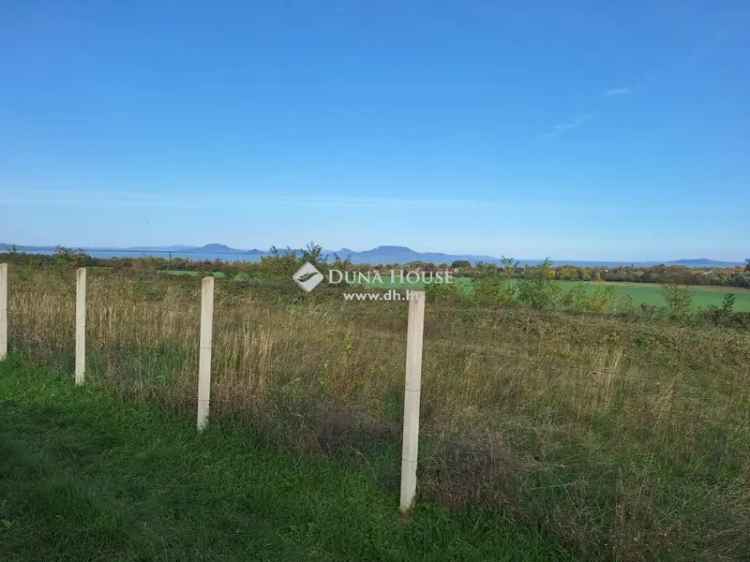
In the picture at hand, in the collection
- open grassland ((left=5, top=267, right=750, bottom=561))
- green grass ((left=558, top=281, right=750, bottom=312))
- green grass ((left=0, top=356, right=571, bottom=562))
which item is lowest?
green grass ((left=0, top=356, right=571, bottom=562))

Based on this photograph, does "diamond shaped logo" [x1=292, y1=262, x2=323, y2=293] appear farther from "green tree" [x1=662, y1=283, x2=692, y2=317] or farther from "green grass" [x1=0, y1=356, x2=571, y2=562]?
"green tree" [x1=662, y1=283, x2=692, y2=317]

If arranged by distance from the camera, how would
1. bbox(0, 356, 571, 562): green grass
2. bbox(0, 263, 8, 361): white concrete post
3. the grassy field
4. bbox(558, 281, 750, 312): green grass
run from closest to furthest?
bbox(0, 356, 571, 562): green grass, bbox(0, 263, 8, 361): white concrete post, the grassy field, bbox(558, 281, 750, 312): green grass

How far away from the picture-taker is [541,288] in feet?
44.2

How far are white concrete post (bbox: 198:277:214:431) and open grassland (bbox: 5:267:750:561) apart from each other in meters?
0.14

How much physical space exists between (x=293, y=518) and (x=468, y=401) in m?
2.31

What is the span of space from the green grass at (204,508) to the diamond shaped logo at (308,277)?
8.02 m

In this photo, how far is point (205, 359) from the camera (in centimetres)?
445

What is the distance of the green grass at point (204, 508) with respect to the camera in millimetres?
2625

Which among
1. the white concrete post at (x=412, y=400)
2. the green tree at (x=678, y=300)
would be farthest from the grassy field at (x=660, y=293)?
the white concrete post at (x=412, y=400)

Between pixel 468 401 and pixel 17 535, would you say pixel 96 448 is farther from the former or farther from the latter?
pixel 468 401

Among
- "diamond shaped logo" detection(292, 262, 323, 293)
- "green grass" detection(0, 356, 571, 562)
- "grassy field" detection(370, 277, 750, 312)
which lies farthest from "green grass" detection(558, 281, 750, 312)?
"green grass" detection(0, 356, 571, 562)

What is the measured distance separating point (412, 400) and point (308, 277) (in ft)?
32.8

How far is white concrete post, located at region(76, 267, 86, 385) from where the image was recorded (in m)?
5.66

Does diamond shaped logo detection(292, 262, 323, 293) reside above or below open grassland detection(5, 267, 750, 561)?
above
